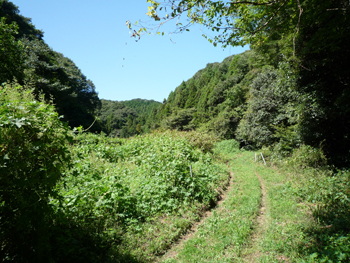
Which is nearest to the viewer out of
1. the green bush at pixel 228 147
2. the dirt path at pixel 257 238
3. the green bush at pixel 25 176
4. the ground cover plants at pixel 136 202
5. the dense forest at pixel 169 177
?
the green bush at pixel 25 176

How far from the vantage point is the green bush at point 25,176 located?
2.51 meters

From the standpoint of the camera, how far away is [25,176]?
8.50ft

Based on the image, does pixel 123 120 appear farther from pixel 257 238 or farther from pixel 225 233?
pixel 257 238

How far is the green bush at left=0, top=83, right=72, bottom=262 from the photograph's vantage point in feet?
8.24

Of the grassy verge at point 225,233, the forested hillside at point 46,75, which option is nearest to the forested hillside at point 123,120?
the forested hillside at point 46,75

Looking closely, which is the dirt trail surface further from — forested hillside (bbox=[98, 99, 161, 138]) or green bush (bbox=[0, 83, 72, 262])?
forested hillside (bbox=[98, 99, 161, 138])

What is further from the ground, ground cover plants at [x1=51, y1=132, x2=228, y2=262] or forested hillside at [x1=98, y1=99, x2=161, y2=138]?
forested hillside at [x1=98, y1=99, x2=161, y2=138]

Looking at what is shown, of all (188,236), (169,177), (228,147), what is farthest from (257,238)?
(228,147)

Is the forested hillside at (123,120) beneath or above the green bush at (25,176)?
above

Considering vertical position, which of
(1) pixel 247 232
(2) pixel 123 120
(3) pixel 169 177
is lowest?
(1) pixel 247 232

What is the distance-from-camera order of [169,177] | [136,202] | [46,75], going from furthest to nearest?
1. [46,75]
2. [169,177]
3. [136,202]

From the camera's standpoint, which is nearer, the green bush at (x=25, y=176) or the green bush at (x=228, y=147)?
the green bush at (x=25, y=176)

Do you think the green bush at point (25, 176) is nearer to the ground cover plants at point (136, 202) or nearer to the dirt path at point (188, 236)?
the ground cover plants at point (136, 202)

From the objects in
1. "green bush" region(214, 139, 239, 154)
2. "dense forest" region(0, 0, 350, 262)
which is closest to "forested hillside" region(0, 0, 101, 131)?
"dense forest" region(0, 0, 350, 262)
